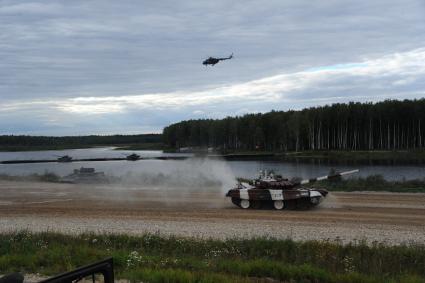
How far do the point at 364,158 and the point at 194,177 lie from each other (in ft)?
175

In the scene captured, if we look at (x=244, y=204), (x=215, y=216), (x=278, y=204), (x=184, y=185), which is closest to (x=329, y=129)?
(x=184, y=185)

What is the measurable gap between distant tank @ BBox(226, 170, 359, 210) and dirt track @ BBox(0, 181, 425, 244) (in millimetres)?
658

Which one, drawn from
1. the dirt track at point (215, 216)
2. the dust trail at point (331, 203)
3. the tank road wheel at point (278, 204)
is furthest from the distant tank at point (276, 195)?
the dust trail at point (331, 203)

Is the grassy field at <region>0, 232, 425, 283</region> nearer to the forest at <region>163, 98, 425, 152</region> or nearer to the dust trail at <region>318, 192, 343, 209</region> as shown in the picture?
the dust trail at <region>318, 192, 343, 209</region>

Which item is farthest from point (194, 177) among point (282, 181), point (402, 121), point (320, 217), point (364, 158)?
point (402, 121)

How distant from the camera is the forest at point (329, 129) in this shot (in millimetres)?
110562

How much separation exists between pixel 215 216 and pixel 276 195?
3440 mm

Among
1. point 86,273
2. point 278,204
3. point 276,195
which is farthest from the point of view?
point 278,204

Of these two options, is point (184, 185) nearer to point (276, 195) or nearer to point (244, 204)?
point (244, 204)

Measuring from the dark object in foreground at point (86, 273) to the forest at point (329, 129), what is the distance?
355ft

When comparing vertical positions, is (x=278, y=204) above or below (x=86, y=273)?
below

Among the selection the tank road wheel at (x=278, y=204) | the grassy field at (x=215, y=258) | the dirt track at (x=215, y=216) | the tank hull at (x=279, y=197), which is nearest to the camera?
the grassy field at (x=215, y=258)

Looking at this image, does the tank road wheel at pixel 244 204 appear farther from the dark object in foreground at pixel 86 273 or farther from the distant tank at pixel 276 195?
the dark object in foreground at pixel 86 273

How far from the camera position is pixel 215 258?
12.9 metres
